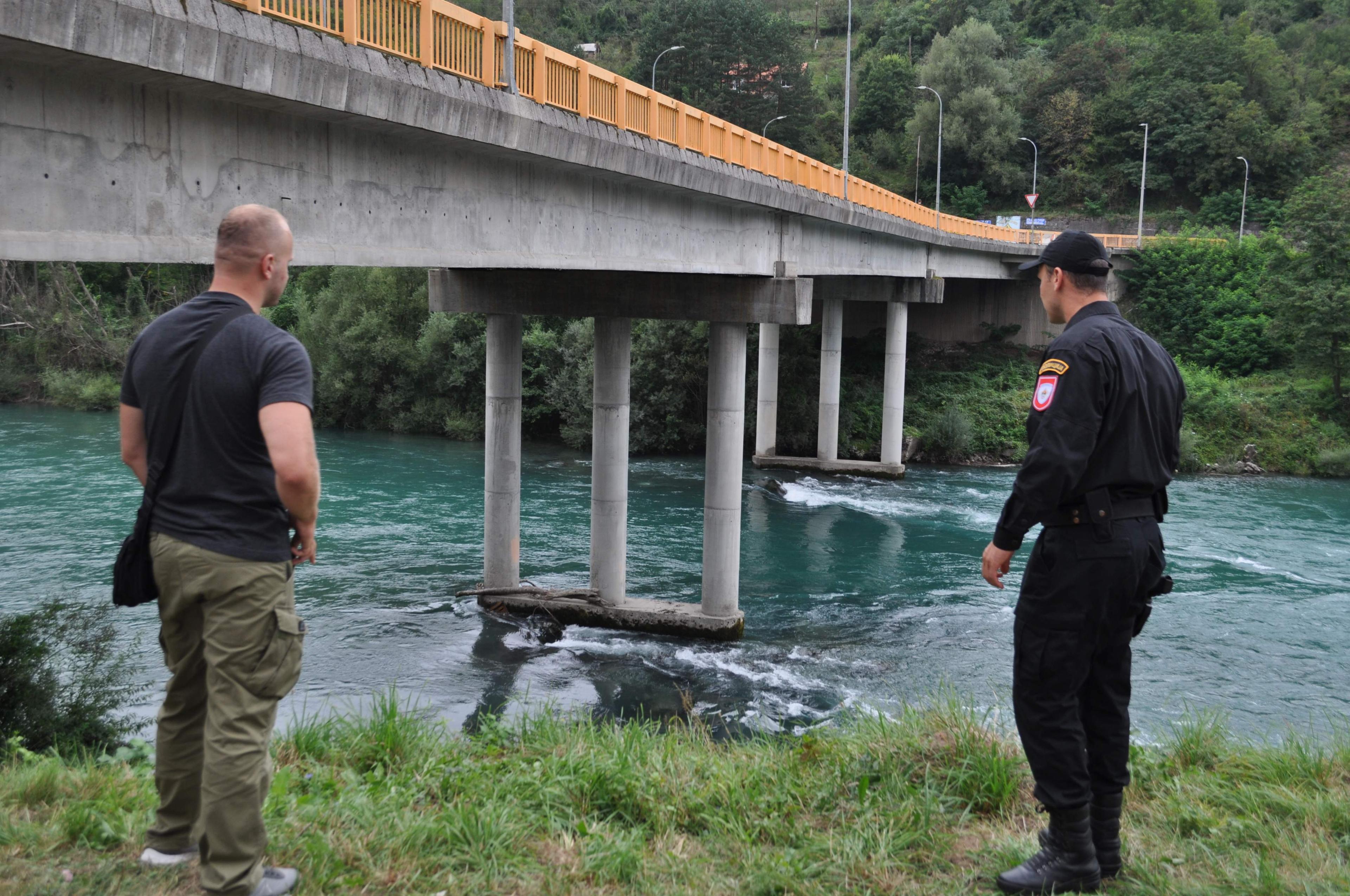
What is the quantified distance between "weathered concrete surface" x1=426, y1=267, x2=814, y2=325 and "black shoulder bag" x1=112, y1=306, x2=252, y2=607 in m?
13.8

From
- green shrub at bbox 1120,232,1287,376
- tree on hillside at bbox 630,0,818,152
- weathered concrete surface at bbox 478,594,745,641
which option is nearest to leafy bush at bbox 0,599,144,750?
weathered concrete surface at bbox 478,594,745,641

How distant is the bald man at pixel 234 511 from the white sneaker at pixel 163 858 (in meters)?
0.16

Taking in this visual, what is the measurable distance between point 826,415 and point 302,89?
1084 inches

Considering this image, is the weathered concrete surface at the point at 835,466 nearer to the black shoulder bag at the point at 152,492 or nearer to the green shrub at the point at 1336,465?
the green shrub at the point at 1336,465

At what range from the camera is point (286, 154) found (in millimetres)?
8703

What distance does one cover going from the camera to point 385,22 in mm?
9359

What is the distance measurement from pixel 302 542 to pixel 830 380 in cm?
3125

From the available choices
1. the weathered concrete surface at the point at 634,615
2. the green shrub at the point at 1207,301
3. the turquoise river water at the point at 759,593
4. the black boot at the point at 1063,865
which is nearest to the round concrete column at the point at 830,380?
the turquoise river water at the point at 759,593

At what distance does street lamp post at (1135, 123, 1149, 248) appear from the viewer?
172 ft

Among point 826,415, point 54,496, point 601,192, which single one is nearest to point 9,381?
point 54,496

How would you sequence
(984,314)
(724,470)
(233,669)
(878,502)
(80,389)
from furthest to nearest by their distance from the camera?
1. (984,314)
2. (80,389)
3. (878,502)
4. (724,470)
5. (233,669)

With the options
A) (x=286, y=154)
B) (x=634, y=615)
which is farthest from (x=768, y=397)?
(x=286, y=154)

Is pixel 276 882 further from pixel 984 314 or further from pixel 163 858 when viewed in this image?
pixel 984 314

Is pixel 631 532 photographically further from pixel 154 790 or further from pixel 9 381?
pixel 9 381
